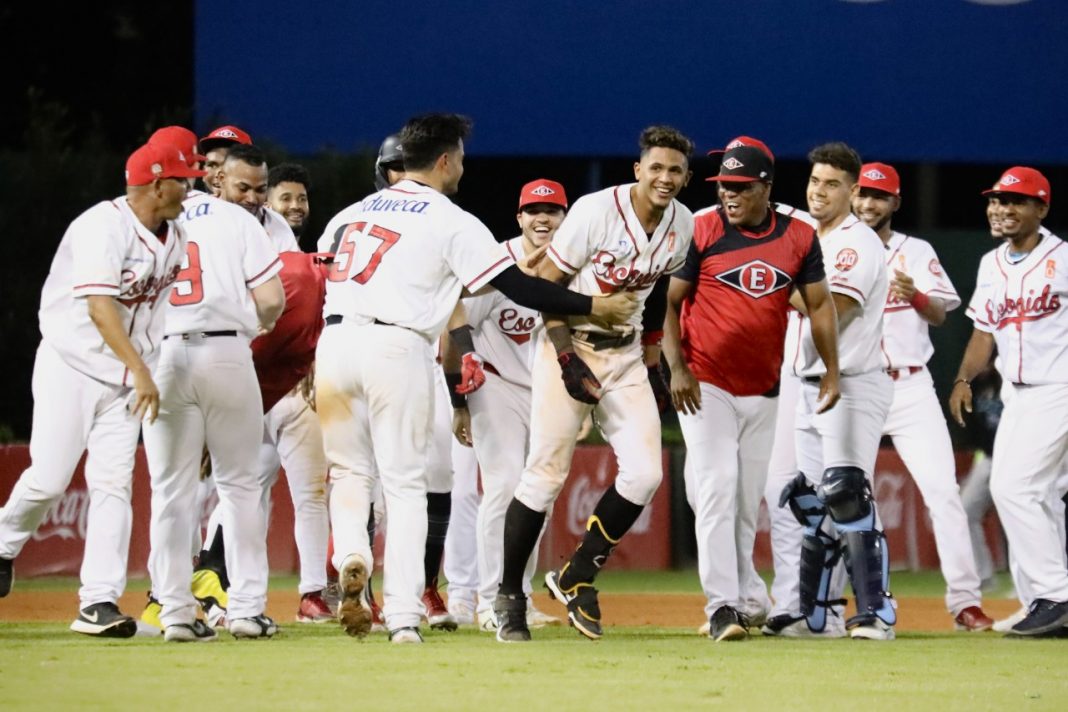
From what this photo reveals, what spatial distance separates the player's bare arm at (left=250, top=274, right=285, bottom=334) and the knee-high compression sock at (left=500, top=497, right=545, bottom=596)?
1.30 m

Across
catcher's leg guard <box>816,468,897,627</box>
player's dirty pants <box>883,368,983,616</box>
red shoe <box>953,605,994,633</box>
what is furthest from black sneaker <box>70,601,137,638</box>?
red shoe <box>953,605,994,633</box>

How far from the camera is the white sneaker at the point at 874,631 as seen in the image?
7844 millimetres

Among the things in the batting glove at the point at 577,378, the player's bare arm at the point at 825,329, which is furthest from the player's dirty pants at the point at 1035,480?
the batting glove at the point at 577,378

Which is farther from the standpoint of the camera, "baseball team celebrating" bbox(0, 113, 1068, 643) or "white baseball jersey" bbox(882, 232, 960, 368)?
"white baseball jersey" bbox(882, 232, 960, 368)

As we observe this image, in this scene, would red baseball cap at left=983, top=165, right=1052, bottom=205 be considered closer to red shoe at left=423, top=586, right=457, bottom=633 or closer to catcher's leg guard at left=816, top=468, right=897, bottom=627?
catcher's leg guard at left=816, top=468, right=897, bottom=627

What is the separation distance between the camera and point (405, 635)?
7.04 metres

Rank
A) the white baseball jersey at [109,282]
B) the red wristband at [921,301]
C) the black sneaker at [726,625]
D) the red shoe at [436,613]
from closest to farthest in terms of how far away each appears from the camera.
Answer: the white baseball jersey at [109,282]
the black sneaker at [726,625]
the red shoe at [436,613]
the red wristband at [921,301]

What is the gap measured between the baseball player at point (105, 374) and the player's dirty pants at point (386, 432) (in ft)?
2.45

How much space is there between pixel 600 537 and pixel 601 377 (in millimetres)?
687

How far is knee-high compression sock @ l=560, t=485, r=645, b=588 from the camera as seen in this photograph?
24.5ft

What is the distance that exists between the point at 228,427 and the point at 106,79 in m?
12.9

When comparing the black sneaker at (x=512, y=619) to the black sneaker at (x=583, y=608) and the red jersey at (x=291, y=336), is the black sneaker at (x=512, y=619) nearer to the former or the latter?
the black sneaker at (x=583, y=608)

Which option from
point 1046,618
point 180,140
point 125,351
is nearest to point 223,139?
point 180,140

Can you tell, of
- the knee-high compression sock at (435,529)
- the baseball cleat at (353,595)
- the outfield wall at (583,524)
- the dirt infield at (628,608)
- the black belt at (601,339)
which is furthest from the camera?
the outfield wall at (583,524)
